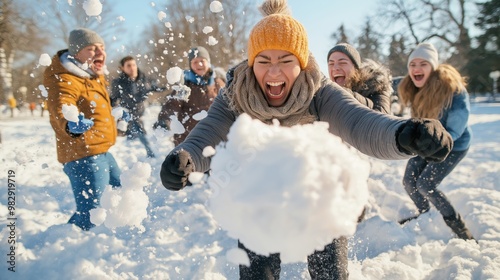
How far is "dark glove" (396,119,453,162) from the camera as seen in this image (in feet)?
3.87

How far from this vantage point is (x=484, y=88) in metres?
Answer: 33.0

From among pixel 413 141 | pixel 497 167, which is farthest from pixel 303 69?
pixel 497 167

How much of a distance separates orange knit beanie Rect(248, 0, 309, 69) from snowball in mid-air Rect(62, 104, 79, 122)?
75.3 inches

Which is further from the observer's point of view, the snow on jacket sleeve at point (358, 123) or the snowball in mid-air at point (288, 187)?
the snow on jacket sleeve at point (358, 123)

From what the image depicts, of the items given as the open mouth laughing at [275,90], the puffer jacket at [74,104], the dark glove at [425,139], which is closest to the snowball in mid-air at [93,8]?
the puffer jacket at [74,104]

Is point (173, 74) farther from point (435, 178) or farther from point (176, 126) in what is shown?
point (435, 178)

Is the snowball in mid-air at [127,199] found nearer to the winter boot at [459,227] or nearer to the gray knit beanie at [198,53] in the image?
the gray knit beanie at [198,53]

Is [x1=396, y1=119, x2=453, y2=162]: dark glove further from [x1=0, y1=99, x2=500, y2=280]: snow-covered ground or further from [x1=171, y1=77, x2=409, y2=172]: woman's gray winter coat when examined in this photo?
[x1=0, y1=99, x2=500, y2=280]: snow-covered ground

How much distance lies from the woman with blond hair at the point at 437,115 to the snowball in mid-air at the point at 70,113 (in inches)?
128

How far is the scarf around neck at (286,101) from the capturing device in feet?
5.99

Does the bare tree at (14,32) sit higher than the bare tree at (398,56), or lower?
lower

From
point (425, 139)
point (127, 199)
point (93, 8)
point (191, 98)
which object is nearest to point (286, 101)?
point (425, 139)

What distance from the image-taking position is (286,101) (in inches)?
73.3

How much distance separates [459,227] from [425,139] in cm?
A: 280
